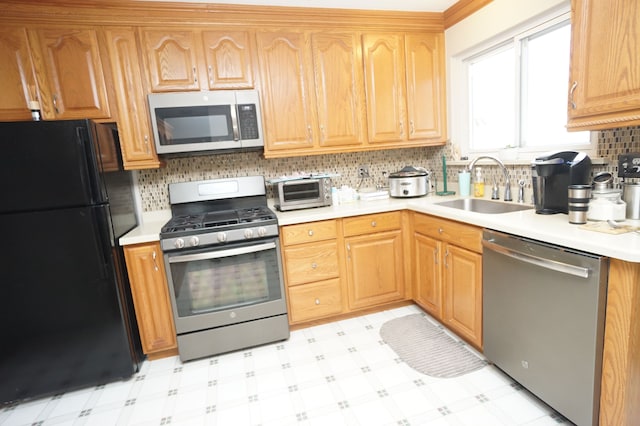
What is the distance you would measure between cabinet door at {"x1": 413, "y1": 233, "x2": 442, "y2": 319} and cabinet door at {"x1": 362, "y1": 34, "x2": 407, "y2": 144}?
91cm

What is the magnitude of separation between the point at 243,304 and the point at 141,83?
1.65 m

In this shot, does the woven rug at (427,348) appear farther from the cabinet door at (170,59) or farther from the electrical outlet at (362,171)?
the cabinet door at (170,59)

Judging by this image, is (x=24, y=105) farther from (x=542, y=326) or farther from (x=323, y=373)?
(x=542, y=326)

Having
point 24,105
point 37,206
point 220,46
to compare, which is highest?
point 220,46

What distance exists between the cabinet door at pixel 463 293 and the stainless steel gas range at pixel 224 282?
1.12 metres

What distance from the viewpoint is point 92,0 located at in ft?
6.77

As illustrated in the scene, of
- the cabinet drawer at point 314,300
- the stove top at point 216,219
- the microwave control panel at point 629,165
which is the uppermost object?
the microwave control panel at point 629,165

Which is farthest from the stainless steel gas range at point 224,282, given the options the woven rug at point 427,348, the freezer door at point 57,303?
the woven rug at point 427,348

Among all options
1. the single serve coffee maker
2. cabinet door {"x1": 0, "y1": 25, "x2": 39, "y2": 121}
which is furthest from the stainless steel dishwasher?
cabinet door {"x1": 0, "y1": 25, "x2": 39, "y2": 121}

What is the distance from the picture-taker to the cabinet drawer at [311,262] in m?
2.33

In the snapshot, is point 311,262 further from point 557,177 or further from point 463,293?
point 557,177

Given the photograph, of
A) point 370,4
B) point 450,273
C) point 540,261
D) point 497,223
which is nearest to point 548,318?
point 540,261

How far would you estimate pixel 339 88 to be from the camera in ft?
8.40

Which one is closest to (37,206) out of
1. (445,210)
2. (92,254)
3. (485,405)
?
(92,254)
